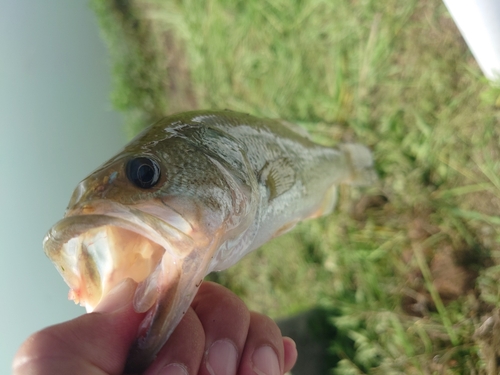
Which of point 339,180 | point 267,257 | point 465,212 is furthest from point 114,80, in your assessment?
point 465,212

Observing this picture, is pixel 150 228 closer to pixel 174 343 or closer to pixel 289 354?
pixel 174 343

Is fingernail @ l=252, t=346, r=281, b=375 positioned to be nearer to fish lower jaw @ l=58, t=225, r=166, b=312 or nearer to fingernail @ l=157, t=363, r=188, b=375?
fingernail @ l=157, t=363, r=188, b=375

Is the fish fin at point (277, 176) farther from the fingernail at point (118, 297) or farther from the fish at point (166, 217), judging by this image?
the fingernail at point (118, 297)

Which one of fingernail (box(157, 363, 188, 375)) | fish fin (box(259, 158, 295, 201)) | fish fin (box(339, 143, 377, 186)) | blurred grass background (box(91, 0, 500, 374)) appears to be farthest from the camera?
fish fin (box(339, 143, 377, 186))

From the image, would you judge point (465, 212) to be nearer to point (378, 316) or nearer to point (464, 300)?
point (464, 300)

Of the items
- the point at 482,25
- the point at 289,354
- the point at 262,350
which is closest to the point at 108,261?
the point at 262,350

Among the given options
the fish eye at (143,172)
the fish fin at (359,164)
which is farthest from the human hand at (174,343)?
the fish fin at (359,164)

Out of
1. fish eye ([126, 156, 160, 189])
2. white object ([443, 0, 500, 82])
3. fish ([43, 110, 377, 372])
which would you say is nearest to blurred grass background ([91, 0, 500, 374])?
white object ([443, 0, 500, 82])
